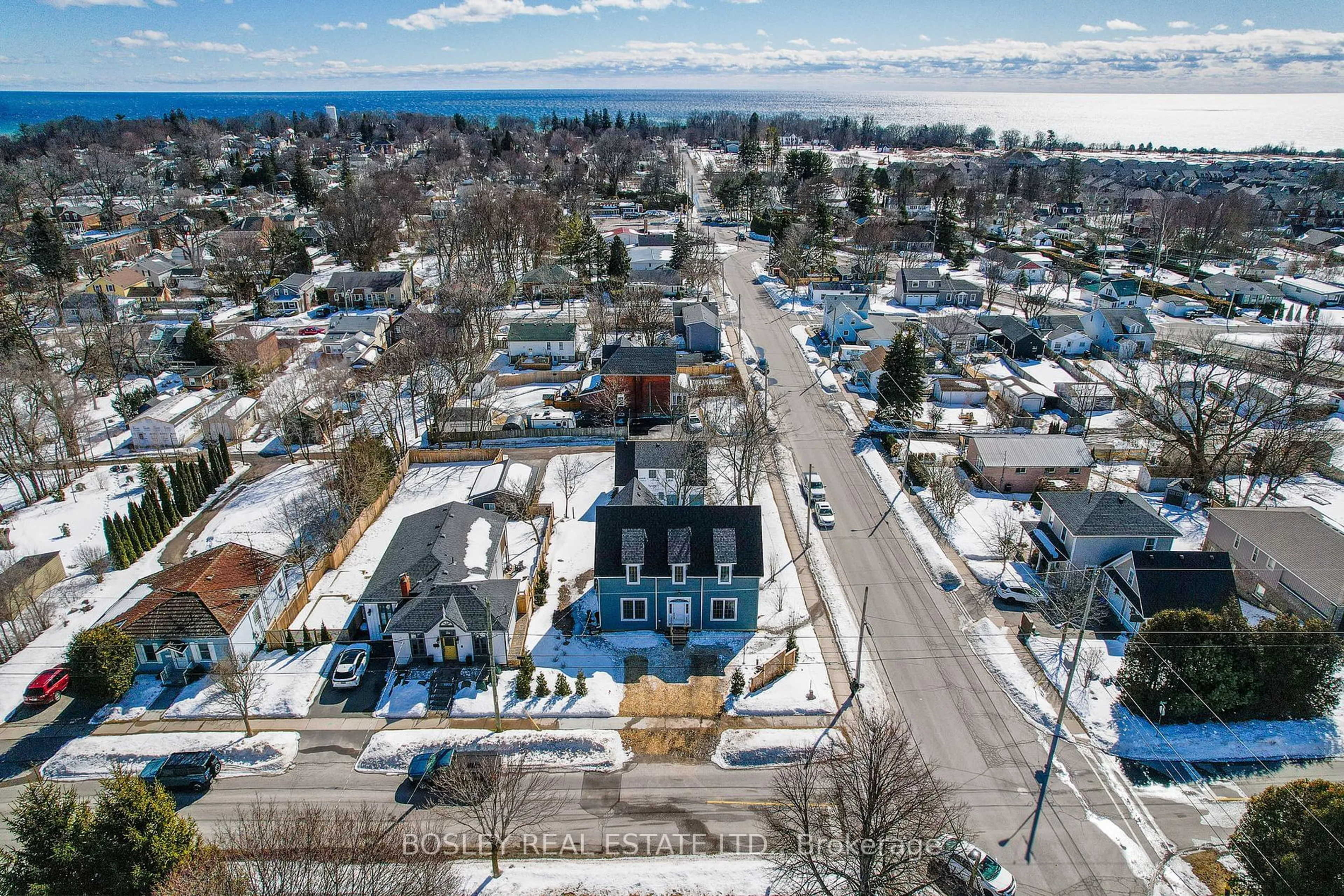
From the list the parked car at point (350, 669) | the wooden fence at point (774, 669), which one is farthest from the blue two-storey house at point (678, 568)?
the parked car at point (350, 669)

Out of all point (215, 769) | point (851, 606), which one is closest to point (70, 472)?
point (215, 769)

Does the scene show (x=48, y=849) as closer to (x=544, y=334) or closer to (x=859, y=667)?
(x=859, y=667)

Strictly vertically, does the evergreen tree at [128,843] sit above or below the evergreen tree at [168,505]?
above

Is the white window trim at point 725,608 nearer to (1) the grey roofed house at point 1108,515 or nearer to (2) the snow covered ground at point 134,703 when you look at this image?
(1) the grey roofed house at point 1108,515

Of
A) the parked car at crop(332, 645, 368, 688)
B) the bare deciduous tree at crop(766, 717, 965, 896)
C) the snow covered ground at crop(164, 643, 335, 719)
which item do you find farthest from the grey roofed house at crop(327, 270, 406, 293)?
the bare deciduous tree at crop(766, 717, 965, 896)

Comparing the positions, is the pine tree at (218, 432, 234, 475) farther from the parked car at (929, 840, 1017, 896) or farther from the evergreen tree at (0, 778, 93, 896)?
the parked car at (929, 840, 1017, 896)

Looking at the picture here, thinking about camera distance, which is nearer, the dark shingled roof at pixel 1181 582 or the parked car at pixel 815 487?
the dark shingled roof at pixel 1181 582
